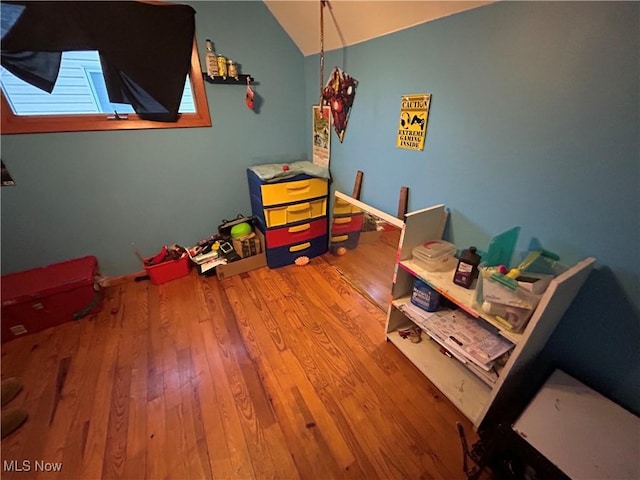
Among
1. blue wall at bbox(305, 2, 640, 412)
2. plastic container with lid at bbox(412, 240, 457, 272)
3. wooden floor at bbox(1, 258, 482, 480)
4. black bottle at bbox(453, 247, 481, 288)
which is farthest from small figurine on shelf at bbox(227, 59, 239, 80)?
black bottle at bbox(453, 247, 481, 288)

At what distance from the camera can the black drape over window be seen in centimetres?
137

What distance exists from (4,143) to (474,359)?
2755 mm

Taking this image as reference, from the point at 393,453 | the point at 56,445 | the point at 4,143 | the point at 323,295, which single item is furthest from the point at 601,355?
the point at 4,143

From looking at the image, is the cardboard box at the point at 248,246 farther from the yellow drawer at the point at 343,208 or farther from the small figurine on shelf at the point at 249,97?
the small figurine on shelf at the point at 249,97

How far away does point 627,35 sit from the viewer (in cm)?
70

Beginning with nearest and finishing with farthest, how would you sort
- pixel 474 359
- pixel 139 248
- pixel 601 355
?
pixel 601 355, pixel 474 359, pixel 139 248

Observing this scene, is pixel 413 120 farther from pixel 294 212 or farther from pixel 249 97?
pixel 249 97

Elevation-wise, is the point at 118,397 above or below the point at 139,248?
below

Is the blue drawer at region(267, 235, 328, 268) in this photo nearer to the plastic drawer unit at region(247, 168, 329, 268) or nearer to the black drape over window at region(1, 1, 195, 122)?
the plastic drawer unit at region(247, 168, 329, 268)

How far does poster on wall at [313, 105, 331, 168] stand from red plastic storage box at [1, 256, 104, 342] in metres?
1.92

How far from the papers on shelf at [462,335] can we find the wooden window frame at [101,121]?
198cm

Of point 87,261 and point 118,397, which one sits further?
point 87,261

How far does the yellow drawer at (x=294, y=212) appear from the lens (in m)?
2.01

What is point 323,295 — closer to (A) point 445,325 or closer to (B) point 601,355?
(A) point 445,325
